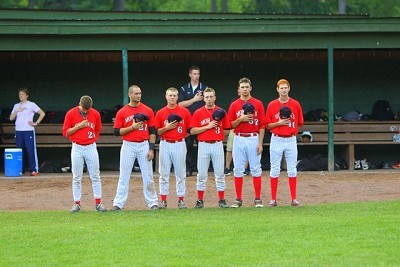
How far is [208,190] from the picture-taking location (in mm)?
16172

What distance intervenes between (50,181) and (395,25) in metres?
6.74

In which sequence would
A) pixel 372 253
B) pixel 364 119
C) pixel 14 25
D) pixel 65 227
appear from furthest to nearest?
1. pixel 364 119
2. pixel 14 25
3. pixel 65 227
4. pixel 372 253

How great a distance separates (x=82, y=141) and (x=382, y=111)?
346 inches

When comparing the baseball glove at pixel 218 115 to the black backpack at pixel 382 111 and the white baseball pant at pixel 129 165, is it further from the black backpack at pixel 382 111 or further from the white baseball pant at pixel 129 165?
the black backpack at pixel 382 111

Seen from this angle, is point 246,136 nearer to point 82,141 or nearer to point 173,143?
point 173,143

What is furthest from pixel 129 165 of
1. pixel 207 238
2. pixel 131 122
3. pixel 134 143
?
pixel 207 238

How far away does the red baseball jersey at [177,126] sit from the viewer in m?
13.7

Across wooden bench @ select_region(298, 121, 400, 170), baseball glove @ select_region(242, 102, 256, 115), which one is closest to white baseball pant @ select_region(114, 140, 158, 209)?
baseball glove @ select_region(242, 102, 256, 115)

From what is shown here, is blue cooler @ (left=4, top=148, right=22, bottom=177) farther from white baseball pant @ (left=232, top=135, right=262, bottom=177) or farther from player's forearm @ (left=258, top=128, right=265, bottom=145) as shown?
player's forearm @ (left=258, top=128, right=265, bottom=145)

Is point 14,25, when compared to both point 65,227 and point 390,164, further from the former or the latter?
point 390,164

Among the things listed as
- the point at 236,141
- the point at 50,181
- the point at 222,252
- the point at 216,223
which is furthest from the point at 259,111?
Answer: the point at 50,181

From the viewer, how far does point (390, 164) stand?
2073cm

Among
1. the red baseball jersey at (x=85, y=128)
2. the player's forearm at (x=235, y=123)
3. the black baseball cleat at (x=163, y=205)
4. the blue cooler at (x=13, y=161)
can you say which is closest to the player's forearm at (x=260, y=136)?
the player's forearm at (x=235, y=123)

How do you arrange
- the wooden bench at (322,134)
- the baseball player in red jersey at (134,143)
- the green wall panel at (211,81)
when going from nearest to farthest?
1. the baseball player in red jersey at (134,143)
2. the wooden bench at (322,134)
3. the green wall panel at (211,81)
